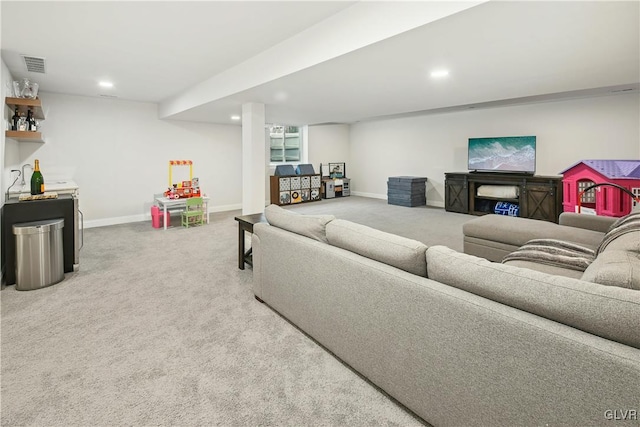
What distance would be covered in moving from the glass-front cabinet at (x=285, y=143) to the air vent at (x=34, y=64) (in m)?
5.41

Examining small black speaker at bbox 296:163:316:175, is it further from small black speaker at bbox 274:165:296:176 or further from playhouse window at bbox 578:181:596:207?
playhouse window at bbox 578:181:596:207

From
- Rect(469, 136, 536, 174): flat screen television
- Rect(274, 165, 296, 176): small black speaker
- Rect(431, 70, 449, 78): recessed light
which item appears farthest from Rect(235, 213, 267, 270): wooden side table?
Rect(469, 136, 536, 174): flat screen television

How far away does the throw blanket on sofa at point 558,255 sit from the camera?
2188mm

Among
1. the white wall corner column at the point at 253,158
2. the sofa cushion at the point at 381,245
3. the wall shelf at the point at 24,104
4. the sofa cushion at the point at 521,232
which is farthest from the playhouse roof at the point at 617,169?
the wall shelf at the point at 24,104

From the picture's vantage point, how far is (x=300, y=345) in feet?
7.16

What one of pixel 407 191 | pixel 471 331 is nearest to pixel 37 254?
pixel 471 331

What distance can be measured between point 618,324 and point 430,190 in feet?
24.8

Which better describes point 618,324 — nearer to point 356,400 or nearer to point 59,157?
point 356,400

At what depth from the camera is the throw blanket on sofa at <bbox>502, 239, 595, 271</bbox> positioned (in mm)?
2188

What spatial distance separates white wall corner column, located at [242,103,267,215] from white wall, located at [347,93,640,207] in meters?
4.86

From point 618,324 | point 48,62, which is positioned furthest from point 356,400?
point 48,62

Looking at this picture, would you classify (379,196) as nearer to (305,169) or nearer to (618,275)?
(305,169)

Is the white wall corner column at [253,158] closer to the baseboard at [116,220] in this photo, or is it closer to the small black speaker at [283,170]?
the baseboard at [116,220]

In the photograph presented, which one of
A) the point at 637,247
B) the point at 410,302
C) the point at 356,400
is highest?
the point at 637,247
